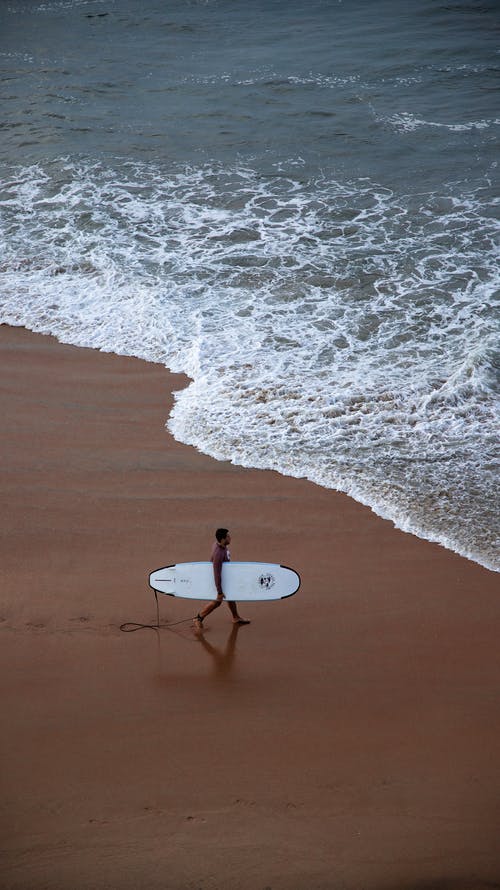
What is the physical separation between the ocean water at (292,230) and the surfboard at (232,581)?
177cm

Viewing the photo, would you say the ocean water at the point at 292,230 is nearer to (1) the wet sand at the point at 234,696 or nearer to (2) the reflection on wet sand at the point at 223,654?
(1) the wet sand at the point at 234,696

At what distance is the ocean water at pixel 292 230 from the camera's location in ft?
28.8

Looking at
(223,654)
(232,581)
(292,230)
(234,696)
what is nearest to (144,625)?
(223,654)

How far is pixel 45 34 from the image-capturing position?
25.9m

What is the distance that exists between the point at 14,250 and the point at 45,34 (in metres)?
16.8

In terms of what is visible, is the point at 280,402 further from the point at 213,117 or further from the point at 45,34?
the point at 45,34

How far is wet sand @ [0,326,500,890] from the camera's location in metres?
4.54

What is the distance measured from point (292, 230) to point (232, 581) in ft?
30.5

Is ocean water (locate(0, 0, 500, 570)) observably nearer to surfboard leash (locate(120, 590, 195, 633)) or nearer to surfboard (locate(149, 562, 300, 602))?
surfboard (locate(149, 562, 300, 602))

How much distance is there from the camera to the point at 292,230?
13.9 m

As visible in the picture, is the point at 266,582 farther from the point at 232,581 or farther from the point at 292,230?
the point at 292,230

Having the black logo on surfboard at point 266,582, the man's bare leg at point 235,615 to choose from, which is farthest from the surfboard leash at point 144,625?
the black logo on surfboard at point 266,582

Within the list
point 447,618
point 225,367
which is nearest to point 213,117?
point 225,367

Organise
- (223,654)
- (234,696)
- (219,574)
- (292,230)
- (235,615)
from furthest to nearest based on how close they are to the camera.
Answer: (292,230) → (235,615) → (219,574) → (223,654) → (234,696)
